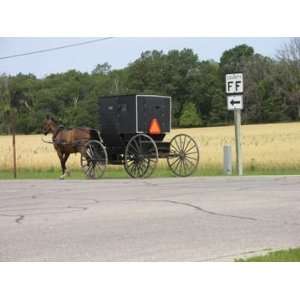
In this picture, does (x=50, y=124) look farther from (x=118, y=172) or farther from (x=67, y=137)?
(x=118, y=172)

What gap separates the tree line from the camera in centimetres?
4059

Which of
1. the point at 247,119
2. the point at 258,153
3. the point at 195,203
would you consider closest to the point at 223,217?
the point at 195,203

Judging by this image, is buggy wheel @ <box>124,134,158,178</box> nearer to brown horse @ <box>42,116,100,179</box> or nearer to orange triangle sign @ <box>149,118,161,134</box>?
orange triangle sign @ <box>149,118,161,134</box>

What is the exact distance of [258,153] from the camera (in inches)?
1372

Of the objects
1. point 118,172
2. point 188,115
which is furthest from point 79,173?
point 188,115

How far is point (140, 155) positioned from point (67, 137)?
11.7 feet

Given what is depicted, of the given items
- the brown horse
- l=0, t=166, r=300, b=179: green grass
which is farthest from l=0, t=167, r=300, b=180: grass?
the brown horse

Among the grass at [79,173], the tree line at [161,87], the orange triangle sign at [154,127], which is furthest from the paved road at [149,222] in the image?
the tree line at [161,87]

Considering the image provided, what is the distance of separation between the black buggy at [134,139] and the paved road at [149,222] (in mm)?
4317

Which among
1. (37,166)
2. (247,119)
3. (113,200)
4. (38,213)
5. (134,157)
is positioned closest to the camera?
(38,213)

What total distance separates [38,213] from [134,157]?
9.84m

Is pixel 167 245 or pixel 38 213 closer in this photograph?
pixel 167 245

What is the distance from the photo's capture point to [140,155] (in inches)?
870

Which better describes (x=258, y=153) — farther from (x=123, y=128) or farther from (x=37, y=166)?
(x=123, y=128)
